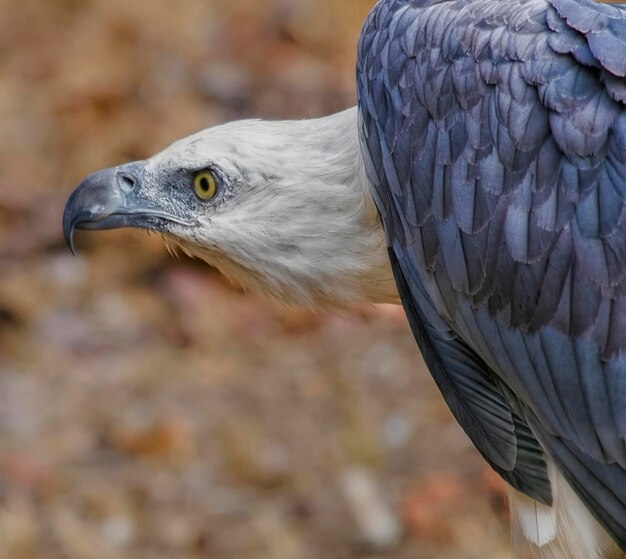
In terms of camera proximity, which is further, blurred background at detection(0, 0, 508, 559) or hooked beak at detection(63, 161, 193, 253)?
blurred background at detection(0, 0, 508, 559)

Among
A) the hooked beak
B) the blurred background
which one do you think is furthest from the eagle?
the blurred background

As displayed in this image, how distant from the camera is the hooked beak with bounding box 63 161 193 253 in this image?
13.5ft

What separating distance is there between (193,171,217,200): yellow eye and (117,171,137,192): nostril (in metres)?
0.24

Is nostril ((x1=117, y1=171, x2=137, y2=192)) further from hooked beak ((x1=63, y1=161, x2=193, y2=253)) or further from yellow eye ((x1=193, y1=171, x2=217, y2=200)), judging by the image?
yellow eye ((x1=193, y1=171, x2=217, y2=200))

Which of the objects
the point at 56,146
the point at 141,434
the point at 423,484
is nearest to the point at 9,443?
the point at 141,434

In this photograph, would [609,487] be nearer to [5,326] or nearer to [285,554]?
[285,554]

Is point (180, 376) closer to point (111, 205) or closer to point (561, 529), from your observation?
point (111, 205)

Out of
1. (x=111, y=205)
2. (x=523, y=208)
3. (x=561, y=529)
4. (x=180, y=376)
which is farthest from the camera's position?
(x=180, y=376)

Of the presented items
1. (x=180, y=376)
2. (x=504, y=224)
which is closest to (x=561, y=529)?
(x=504, y=224)

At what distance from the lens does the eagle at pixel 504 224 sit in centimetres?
327

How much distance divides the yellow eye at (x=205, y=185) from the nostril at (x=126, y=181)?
0.77 ft

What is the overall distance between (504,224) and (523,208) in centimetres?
7

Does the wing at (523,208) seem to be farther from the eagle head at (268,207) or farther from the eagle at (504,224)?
the eagle head at (268,207)

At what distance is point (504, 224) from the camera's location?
133 inches
